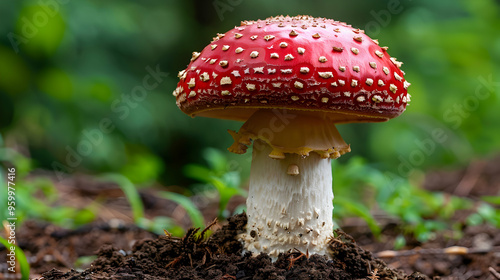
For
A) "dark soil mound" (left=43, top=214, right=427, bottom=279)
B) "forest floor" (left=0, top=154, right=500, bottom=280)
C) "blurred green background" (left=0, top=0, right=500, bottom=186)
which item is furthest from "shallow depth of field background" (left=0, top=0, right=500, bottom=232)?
"dark soil mound" (left=43, top=214, right=427, bottom=279)

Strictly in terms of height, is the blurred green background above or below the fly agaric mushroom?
above

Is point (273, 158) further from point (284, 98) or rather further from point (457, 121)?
point (457, 121)

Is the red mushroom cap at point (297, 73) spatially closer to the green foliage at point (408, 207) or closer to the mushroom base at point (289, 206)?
the mushroom base at point (289, 206)

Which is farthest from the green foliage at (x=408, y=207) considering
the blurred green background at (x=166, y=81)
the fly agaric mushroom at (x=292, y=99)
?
the blurred green background at (x=166, y=81)

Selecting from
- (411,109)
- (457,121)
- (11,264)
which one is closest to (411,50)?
(411,109)

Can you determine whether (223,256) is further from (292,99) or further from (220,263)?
(292,99)

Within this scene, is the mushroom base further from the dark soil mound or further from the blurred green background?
the blurred green background
